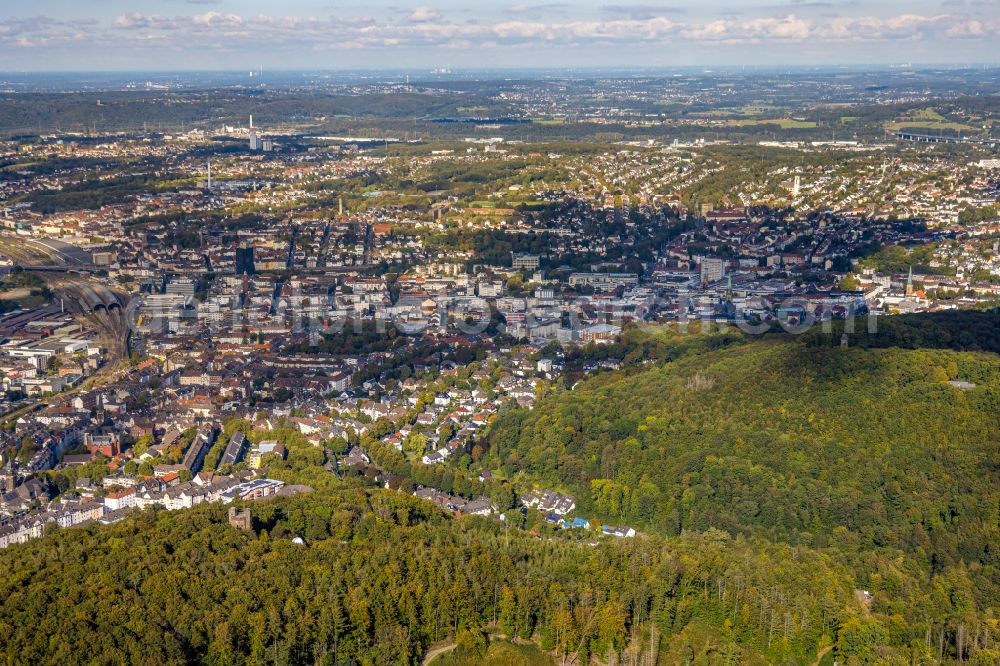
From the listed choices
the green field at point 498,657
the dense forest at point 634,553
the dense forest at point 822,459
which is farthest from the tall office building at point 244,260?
the green field at point 498,657

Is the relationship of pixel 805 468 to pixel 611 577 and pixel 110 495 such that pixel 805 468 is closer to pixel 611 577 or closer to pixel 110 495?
pixel 611 577

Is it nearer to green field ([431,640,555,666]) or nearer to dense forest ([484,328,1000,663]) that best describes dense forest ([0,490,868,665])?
green field ([431,640,555,666])

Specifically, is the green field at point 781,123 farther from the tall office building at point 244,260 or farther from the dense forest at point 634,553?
the dense forest at point 634,553

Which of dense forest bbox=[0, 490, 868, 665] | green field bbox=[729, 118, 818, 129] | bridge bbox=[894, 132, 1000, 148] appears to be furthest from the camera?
green field bbox=[729, 118, 818, 129]

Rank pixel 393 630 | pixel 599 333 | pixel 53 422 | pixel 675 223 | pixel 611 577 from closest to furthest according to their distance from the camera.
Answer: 1. pixel 393 630
2. pixel 611 577
3. pixel 53 422
4. pixel 599 333
5. pixel 675 223

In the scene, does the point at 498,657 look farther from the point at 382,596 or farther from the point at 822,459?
the point at 822,459

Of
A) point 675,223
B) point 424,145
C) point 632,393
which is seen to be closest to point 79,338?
point 632,393

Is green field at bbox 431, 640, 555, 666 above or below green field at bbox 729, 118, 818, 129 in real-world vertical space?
below

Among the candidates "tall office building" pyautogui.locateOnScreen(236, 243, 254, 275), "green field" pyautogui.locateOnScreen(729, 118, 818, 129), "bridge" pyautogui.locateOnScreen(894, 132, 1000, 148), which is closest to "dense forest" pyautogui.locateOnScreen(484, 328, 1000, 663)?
"tall office building" pyautogui.locateOnScreen(236, 243, 254, 275)
